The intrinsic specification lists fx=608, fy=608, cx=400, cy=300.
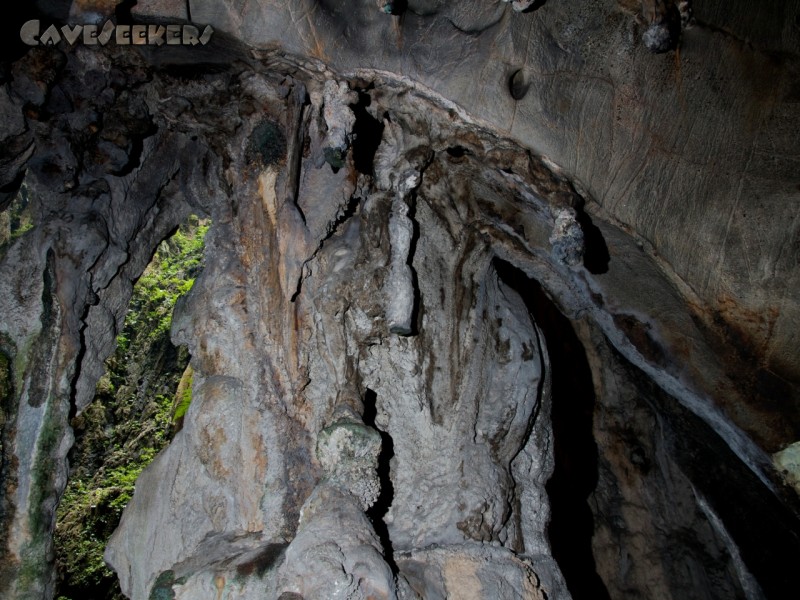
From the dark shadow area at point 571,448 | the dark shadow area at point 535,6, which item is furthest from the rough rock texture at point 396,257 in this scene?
the dark shadow area at point 571,448

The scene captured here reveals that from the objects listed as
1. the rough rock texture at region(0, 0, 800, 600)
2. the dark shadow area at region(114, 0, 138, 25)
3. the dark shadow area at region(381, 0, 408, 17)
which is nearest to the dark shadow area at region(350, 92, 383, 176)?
the rough rock texture at region(0, 0, 800, 600)

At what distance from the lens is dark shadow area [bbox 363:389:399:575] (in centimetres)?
261

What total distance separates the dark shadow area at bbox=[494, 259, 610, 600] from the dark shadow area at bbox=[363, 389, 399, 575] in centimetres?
224

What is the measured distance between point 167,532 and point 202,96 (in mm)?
2140

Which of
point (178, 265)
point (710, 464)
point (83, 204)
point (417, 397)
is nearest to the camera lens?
point (417, 397)

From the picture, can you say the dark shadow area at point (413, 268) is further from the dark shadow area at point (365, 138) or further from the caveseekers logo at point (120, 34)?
the caveseekers logo at point (120, 34)

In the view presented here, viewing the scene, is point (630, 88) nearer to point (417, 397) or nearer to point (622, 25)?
point (622, 25)

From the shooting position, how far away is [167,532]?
298 centimetres

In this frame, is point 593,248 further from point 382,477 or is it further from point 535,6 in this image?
point 382,477

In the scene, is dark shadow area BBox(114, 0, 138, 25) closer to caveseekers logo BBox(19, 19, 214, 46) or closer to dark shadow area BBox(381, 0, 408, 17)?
caveseekers logo BBox(19, 19, 214, 46)

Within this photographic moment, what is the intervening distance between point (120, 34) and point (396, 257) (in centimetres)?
152

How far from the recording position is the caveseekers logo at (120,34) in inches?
99.8

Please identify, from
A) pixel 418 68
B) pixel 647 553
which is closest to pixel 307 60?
pixel 418 68

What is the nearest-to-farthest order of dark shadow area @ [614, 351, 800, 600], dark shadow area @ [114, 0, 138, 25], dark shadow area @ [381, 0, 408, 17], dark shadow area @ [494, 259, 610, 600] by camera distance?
dark shadow area @ [381, 0, 408, 17] < dark shadow area @ [114, 0, 138, 25] < dark shadow area @ [614, 351, 800, 600] < dark shadow area @ [494, 259, 610, 600]
